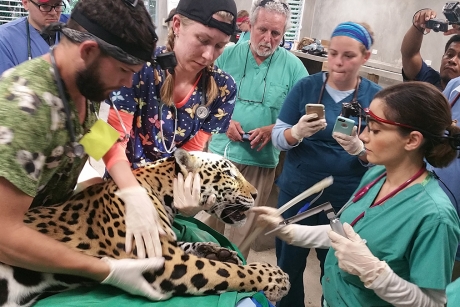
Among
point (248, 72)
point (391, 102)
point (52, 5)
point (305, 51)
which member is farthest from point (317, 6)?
point (391, 102)

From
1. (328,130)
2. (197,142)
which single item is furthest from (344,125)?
(197,142)

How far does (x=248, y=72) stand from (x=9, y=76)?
1855mm

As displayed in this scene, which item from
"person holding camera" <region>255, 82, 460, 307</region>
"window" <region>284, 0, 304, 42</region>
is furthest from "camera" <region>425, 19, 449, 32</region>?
"window" <region>284, 0, 304, 42</region>

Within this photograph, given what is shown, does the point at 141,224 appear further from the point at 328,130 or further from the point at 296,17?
the point at 296,17

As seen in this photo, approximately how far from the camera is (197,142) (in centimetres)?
182

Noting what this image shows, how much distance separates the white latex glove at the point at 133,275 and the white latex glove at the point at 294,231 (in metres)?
0.53

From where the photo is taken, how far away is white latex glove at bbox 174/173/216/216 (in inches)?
57.3

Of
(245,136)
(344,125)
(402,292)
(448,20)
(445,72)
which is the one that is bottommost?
(245,136)

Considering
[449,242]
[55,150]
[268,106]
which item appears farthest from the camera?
[268,106]

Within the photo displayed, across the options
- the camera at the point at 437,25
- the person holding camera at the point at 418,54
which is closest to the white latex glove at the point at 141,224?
the person holding camera at the point at 418,54

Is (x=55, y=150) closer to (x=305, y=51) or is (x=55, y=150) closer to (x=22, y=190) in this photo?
(x=22, y=190)

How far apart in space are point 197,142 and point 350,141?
70 centimetres

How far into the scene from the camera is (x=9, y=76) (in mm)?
935

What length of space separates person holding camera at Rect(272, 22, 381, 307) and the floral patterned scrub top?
0.56 metres
